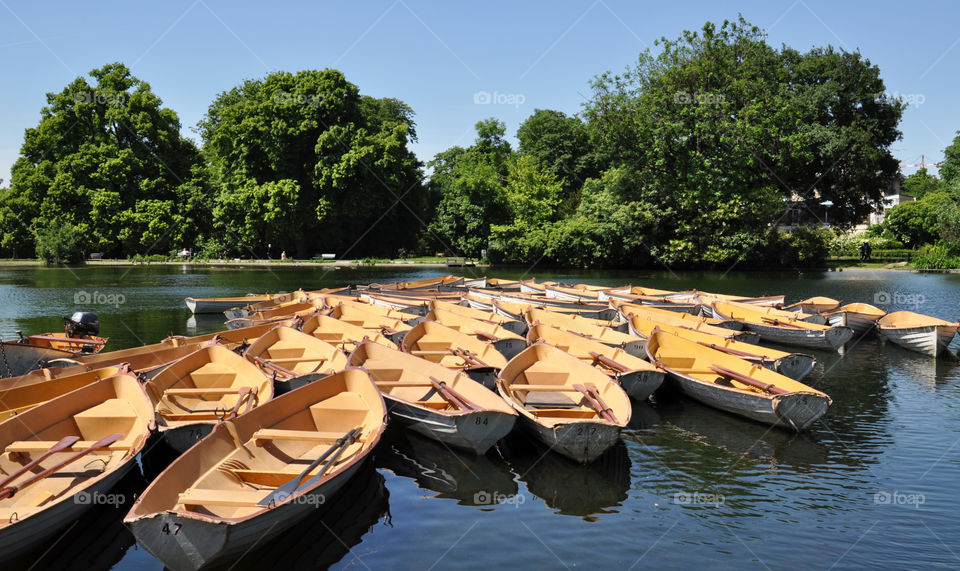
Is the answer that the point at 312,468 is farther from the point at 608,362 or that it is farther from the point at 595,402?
the point at 608,362

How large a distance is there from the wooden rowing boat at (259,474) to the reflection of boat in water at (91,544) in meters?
1.46

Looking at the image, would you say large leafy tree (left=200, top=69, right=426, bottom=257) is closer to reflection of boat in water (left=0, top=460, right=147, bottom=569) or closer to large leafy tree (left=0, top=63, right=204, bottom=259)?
large leafy tree (left=0, top=63, right=204, bottom=259)

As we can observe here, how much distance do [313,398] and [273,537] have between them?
10.6 feet

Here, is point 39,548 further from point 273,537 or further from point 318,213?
point 318,213

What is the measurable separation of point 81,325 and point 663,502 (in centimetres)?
1690

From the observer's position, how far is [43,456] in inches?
324

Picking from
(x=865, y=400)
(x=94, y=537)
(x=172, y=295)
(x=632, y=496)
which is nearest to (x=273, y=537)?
(x=94, y=537)

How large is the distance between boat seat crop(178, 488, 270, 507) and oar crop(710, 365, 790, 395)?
968 centimetres

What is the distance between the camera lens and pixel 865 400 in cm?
1498

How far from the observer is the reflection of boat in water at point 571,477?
935 cm

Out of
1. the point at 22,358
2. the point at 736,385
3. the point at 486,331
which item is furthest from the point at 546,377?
the point at 22,358

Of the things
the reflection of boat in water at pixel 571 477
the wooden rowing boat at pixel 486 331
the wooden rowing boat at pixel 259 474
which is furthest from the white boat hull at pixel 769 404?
the wooden rowing boat at pixel 259 474

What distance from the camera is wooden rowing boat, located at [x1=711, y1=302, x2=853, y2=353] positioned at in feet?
64.9

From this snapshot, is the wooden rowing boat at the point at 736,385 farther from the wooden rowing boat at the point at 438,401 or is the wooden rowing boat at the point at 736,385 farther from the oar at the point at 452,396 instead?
the oar at the point at 452,396
